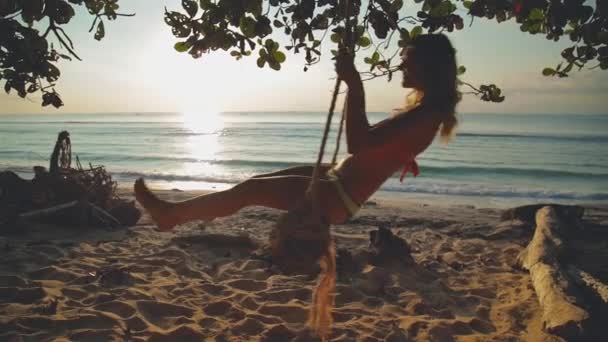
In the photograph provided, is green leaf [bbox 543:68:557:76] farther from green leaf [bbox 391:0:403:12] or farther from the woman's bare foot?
the woman's bare foot

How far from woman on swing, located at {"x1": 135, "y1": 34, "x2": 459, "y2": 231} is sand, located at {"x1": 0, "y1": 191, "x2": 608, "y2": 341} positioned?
1.12 m

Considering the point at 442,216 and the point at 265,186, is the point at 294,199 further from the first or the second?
the point at 442,216

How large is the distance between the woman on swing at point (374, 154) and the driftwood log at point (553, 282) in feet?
4.99

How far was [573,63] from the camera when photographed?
2.81m

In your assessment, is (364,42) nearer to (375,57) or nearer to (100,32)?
(375,57)

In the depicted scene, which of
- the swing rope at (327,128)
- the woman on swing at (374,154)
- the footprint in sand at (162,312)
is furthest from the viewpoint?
the footprint in sand at (162,312)

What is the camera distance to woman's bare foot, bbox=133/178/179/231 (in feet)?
8.03

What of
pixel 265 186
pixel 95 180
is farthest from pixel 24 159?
pixel 265 186

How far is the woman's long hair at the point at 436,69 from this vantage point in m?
2.25

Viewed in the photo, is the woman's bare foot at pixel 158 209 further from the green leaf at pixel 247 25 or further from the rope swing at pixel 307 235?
the green leaf at pixel 247 25

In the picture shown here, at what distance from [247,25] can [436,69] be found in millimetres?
982

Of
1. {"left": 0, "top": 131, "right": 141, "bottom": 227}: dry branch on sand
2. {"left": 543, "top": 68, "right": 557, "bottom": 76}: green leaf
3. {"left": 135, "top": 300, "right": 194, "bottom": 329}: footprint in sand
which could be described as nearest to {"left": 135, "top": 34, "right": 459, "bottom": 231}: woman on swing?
{"left": 543, "top": 68, "right": 557, "bottom": 76}: green leaf

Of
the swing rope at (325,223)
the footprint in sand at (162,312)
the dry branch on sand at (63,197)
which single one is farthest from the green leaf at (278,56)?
the dry branch on sand at (63,197)

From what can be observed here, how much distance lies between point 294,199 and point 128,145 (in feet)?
76.6
